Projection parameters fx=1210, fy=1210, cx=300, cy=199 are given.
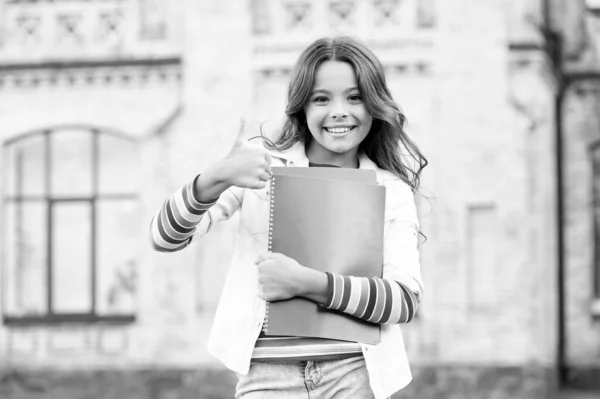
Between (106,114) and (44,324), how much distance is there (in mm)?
2163

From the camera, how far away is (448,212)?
11156mm

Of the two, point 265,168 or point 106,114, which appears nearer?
point 265,168

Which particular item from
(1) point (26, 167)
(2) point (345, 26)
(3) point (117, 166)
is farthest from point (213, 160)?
(1) point (26, 167)

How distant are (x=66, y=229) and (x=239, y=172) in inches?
383

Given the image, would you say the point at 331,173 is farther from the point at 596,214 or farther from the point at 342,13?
the point at 596,214

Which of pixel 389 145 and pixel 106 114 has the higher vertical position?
pixel 106 114

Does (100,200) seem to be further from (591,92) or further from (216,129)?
(591,92)

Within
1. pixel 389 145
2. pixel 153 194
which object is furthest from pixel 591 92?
pixel 389 145

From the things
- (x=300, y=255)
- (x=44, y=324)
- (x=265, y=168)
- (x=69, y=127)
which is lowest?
(x=44, y=324)

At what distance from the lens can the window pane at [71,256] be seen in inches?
472

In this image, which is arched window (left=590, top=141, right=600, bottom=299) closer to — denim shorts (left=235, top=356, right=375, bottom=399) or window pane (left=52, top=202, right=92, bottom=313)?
window pane (left=52, top=202, right=92, bottom=313)

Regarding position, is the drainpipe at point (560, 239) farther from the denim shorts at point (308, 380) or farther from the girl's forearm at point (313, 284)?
the girl's forearm at point (313, 284)

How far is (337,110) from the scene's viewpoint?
2852mm

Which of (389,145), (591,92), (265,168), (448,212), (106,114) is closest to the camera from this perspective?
(265,168)
